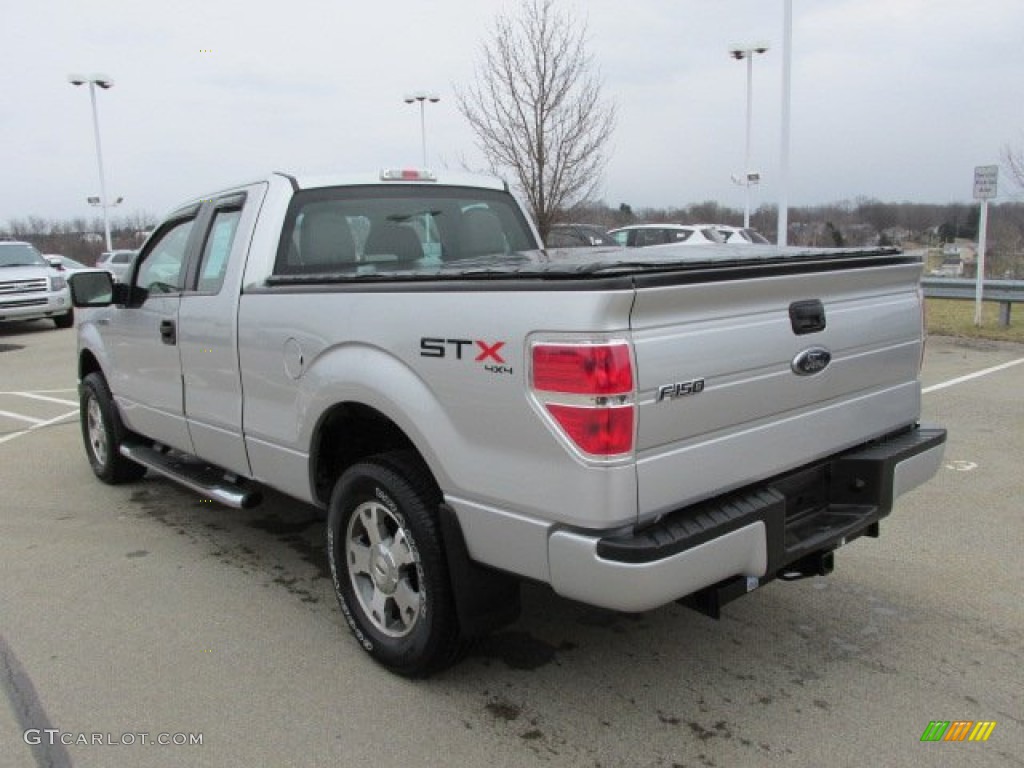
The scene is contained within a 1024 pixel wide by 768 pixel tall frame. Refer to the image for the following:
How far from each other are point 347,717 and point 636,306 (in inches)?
70.2

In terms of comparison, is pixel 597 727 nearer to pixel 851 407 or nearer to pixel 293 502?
pixel 851 407

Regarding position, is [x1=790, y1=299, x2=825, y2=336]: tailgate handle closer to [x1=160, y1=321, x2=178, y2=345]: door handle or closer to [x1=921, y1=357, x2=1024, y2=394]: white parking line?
[x1=160, y1=321, x2=178, y2=345]: door handle

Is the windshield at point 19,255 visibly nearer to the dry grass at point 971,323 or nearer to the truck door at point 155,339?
the truck door at point 155,339

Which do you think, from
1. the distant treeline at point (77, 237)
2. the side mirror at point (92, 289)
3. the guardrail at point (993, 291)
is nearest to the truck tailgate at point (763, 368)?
the side mirror at point (92, 289)

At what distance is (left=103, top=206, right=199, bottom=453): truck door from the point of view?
4695mm

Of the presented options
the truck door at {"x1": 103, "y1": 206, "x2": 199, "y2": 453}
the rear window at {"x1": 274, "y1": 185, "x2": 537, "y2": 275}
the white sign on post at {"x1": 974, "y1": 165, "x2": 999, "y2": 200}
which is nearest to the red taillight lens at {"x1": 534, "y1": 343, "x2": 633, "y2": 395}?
the rear window at {"x1": 274, "y1": 185, "x2": 537, "y2": 275}

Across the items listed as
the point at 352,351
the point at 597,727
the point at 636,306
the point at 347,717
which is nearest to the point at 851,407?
the point at 636,306

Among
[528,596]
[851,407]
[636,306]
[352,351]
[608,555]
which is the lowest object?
[528,596]

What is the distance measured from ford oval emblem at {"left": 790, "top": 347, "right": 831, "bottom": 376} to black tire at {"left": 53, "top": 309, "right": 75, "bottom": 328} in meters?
18.1

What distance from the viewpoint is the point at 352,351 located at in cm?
326

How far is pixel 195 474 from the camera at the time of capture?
4707 millimetres

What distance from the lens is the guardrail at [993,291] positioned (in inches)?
548

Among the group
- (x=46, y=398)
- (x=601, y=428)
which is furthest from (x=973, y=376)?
(x=46, y=398)

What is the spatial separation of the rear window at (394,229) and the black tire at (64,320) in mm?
15847
